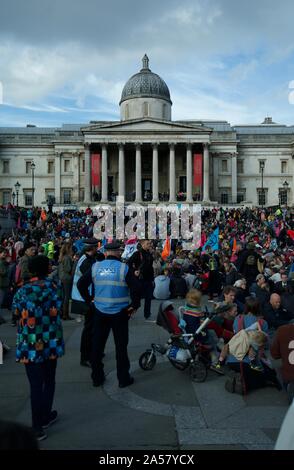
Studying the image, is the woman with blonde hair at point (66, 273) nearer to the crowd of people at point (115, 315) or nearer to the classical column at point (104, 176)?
the crowd of people at point (115, 315)

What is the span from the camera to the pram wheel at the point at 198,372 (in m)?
7.20

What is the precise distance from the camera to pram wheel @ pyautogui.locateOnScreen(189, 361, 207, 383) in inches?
284

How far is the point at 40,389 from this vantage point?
5355 millimetres

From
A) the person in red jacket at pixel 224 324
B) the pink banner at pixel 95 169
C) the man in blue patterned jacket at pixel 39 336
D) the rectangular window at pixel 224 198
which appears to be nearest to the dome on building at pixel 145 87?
the pink banner at pixel 95 169

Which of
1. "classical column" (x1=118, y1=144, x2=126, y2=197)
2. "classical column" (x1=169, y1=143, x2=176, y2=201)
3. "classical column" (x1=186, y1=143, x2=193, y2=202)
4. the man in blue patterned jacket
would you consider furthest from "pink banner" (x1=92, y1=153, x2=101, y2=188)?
the man in blue patterned jacket

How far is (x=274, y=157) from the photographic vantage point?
6488 cm

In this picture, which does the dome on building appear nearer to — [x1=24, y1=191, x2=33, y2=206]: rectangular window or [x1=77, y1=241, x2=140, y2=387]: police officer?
[x1=24, y1=191, x2=33, y2=206]: rectangular window

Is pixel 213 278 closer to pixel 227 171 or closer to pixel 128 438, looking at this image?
pixel 128 438

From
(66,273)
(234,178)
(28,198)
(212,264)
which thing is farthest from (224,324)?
(28,198)

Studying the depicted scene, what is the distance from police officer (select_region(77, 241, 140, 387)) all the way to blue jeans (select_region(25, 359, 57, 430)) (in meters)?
1.30

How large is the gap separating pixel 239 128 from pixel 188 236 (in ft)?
182
